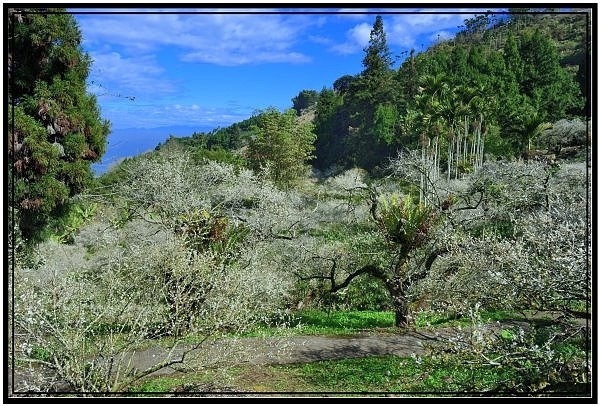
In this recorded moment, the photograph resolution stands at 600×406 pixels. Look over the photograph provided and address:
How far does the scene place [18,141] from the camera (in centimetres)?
793

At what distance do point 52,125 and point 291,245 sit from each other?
20.0 feet

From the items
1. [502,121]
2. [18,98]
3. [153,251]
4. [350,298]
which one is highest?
[502,121]

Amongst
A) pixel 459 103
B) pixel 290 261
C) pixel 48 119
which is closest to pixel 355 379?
pixel 290 261

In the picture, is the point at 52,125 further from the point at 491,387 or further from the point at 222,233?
the point at 491,387

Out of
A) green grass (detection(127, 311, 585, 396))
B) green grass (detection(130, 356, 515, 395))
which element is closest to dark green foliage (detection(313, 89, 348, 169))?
green grass (detection(127, 311, 585, 396))

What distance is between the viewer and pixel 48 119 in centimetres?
853

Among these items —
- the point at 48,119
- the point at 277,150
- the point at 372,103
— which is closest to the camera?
the point at 48,119

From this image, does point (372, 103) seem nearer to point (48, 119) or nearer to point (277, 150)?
point (277, 150)

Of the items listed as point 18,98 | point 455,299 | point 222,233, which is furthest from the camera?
point 222,233

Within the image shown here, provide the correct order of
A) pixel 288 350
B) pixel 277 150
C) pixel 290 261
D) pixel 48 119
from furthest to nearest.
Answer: pixel 277 150 → pixel 290 261 → pixel 48 119 → pixel 288 350

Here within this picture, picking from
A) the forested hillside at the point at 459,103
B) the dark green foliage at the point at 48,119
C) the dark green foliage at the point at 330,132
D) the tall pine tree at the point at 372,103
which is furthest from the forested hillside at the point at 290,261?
the dark green foliage at the point at 330,132

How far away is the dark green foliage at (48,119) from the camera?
26.7 feet

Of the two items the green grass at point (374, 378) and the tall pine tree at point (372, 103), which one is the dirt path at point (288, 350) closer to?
the green grass at point (374, 378)

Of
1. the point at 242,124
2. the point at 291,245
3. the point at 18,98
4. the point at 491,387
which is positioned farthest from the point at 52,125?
the point at 242,124
